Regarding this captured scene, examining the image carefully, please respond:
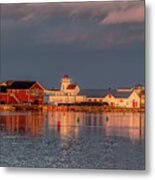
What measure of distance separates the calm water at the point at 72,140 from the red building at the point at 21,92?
108 mm

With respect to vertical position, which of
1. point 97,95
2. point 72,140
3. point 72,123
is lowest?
point 72,140

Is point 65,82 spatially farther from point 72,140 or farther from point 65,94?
point 72,140

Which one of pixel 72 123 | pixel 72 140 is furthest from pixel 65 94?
pixel 72 140

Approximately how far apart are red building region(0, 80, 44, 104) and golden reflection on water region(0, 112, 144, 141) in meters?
0.11

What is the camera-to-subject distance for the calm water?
13.6 feet

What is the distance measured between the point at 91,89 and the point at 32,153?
688 millimetres

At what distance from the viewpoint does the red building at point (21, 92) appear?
431 cm

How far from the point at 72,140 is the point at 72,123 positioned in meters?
0.13

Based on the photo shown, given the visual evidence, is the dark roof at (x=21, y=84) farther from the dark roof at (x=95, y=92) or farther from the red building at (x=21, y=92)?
the dark roof at (x=95, y=92)

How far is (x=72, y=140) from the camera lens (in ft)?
13.9

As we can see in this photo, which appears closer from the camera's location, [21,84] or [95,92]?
[95,92]

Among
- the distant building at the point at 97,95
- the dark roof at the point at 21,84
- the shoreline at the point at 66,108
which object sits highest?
the dark roof at the point at 21,84

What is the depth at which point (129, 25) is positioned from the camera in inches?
165

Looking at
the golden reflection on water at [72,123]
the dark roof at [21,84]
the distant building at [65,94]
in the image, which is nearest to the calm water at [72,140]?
the golden reflection on water at [72,123]
